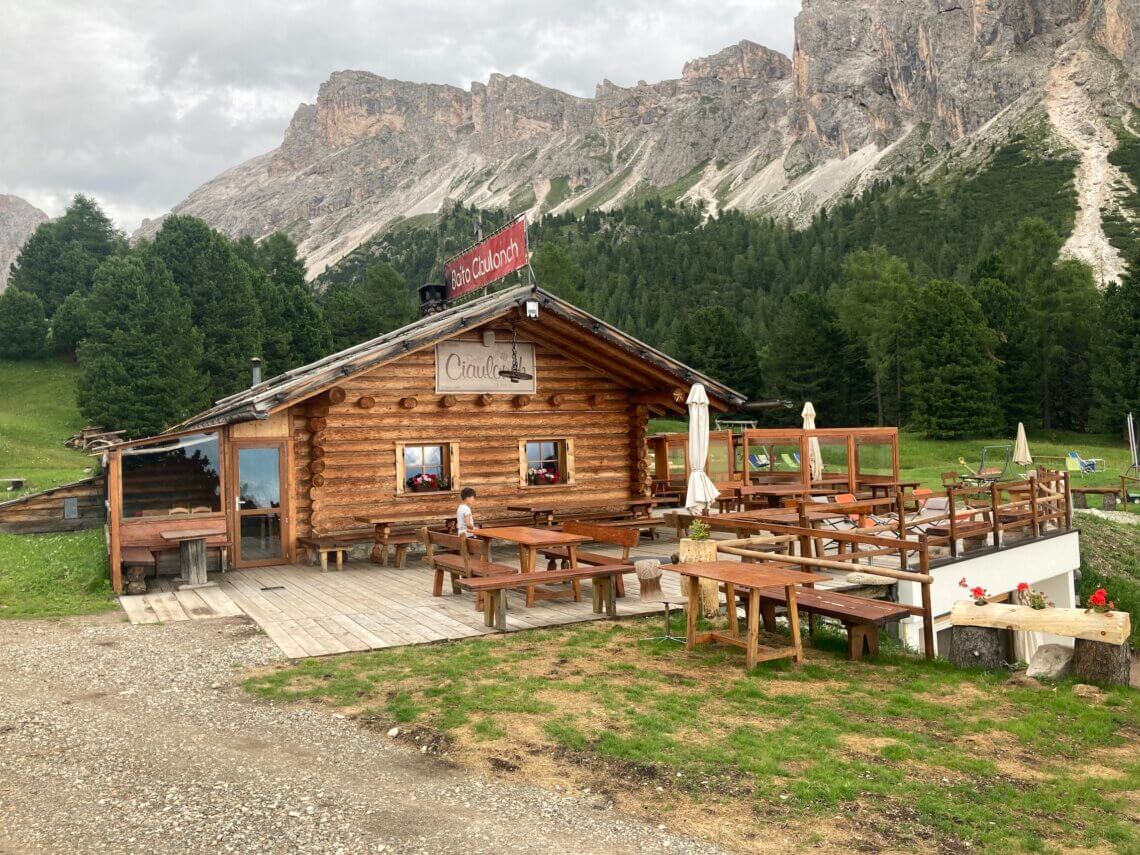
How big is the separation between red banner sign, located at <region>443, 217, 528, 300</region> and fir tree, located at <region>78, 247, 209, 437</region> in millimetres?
28577

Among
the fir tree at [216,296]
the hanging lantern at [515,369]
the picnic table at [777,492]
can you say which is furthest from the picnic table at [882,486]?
the fir tree at [216,296]

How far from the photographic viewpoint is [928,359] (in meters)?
48.1

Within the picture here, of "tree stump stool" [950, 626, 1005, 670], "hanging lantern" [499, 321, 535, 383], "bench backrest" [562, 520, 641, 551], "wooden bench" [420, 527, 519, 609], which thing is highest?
"hanging lantern" [499, 321, 535, 383]

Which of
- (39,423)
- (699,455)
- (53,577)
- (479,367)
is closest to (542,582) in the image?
(699,455)

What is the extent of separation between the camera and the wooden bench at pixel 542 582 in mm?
8508

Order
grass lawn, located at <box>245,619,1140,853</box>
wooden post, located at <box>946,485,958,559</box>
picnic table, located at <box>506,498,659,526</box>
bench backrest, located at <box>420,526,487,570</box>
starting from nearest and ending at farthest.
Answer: grass lawn, located at <box>245,619,1140,853</box>
bench backrest, located at <box>420,526,487,570</box>
wooden post, located at <box>946,485,958,559</box>
picnic table, located at <box>506,498,659,526</box>

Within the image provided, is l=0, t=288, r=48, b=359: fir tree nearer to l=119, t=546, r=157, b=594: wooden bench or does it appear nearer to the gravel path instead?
l=119, t=546, r=157, b=594: wooden bench

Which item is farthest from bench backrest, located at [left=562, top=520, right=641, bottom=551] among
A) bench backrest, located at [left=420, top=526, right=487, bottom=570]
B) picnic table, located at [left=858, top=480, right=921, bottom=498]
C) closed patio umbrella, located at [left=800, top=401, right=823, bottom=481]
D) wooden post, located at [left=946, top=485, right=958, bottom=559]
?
picnic table, located at [left=858, top=480, right=921, bottom=498]

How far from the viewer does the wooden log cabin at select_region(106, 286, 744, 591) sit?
1269cm

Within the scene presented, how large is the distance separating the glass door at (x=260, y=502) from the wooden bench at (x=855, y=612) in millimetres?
8397

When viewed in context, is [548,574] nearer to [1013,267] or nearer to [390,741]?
[390,741]

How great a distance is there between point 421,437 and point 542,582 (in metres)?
6.20

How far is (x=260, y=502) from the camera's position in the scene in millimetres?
13523

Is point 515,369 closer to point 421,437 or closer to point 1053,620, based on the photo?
point 421,437
